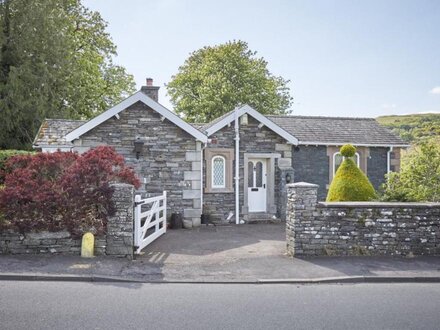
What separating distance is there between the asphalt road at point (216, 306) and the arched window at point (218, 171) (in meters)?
8.90

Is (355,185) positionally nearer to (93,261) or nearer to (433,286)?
(433,286)

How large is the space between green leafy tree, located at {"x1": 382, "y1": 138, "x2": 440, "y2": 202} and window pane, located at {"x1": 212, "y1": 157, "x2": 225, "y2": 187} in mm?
6296

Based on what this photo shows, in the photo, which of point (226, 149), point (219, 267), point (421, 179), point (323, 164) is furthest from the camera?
point (323, 164)

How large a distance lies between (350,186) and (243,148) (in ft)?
17.5

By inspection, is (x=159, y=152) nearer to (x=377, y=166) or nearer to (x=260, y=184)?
(x=260, y=184)

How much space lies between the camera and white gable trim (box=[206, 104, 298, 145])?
1623 centimetres

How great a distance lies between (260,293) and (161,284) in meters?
1.89

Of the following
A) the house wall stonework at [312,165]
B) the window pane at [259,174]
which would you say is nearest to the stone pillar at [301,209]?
the window pane at [259,174]

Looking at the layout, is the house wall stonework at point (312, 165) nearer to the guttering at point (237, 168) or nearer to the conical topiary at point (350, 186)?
the guttering at point (237, 168)

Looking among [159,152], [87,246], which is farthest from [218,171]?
[87,246]

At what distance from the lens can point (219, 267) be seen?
28.6ft

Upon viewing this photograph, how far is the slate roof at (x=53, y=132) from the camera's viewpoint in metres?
15.7

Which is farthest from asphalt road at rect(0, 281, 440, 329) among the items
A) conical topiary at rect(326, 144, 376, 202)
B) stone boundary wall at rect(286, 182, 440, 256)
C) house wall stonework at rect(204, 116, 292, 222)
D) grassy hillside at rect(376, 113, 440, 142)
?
grassy hillside at rect(376, 113, 440, 142)

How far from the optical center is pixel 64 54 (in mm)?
24766
